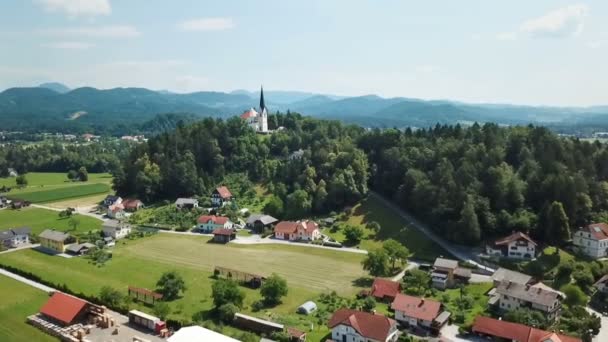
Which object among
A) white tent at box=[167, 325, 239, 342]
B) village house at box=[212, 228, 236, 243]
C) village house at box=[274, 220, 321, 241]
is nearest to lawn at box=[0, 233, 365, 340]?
village house at box=[212, 228, 236, 243]

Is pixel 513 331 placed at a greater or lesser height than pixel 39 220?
greater

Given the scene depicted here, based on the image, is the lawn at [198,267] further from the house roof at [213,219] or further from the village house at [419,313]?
the village house at [419,313]

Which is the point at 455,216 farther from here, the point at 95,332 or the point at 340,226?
the point at 95,332

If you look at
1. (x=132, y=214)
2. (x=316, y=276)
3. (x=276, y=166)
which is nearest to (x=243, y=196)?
(x=276, y=166)

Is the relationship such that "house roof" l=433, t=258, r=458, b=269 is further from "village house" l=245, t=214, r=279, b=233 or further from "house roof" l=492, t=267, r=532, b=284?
"village house" l=245, t=214, r=279, b=233

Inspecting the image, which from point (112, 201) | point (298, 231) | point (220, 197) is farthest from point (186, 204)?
point (298, 231)

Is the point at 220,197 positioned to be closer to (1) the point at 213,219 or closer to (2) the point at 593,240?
(1) the point at 213,219
